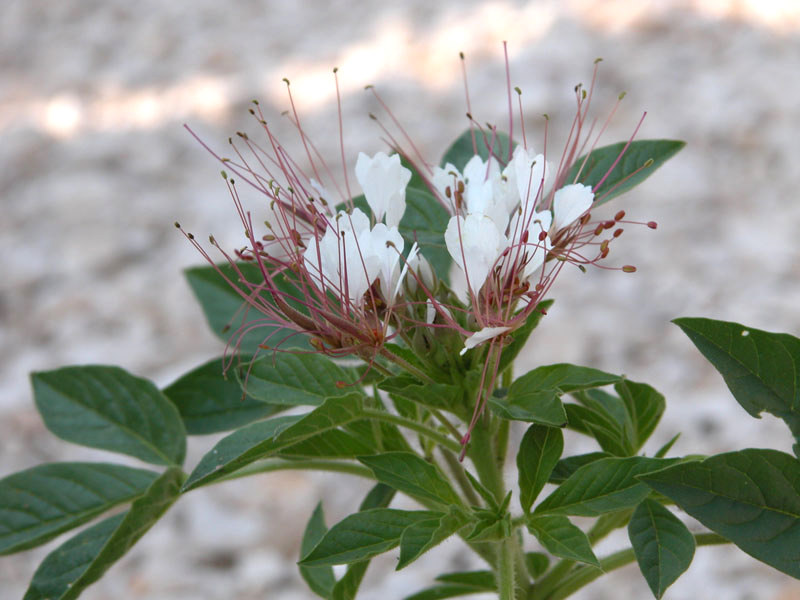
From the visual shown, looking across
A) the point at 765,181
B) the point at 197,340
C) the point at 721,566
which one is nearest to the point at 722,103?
the point at 765,181

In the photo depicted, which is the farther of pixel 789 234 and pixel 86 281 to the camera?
pixel 86 281

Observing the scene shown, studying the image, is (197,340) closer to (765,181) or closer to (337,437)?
(765,181)

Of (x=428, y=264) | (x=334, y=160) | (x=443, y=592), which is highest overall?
(x=334, y=160)

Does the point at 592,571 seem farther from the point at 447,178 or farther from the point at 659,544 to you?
the point at 447,178

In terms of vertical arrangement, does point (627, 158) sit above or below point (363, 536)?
above

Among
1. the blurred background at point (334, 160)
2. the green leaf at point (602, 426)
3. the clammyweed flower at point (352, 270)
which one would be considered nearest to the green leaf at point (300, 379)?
the clammyweed flower at point (352, 270)

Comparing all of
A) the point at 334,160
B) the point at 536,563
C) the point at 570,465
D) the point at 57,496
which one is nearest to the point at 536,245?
the point at 570,465

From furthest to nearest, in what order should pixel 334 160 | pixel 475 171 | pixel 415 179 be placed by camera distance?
pixel 334 160, pixel 415 179, pixel 475 171
